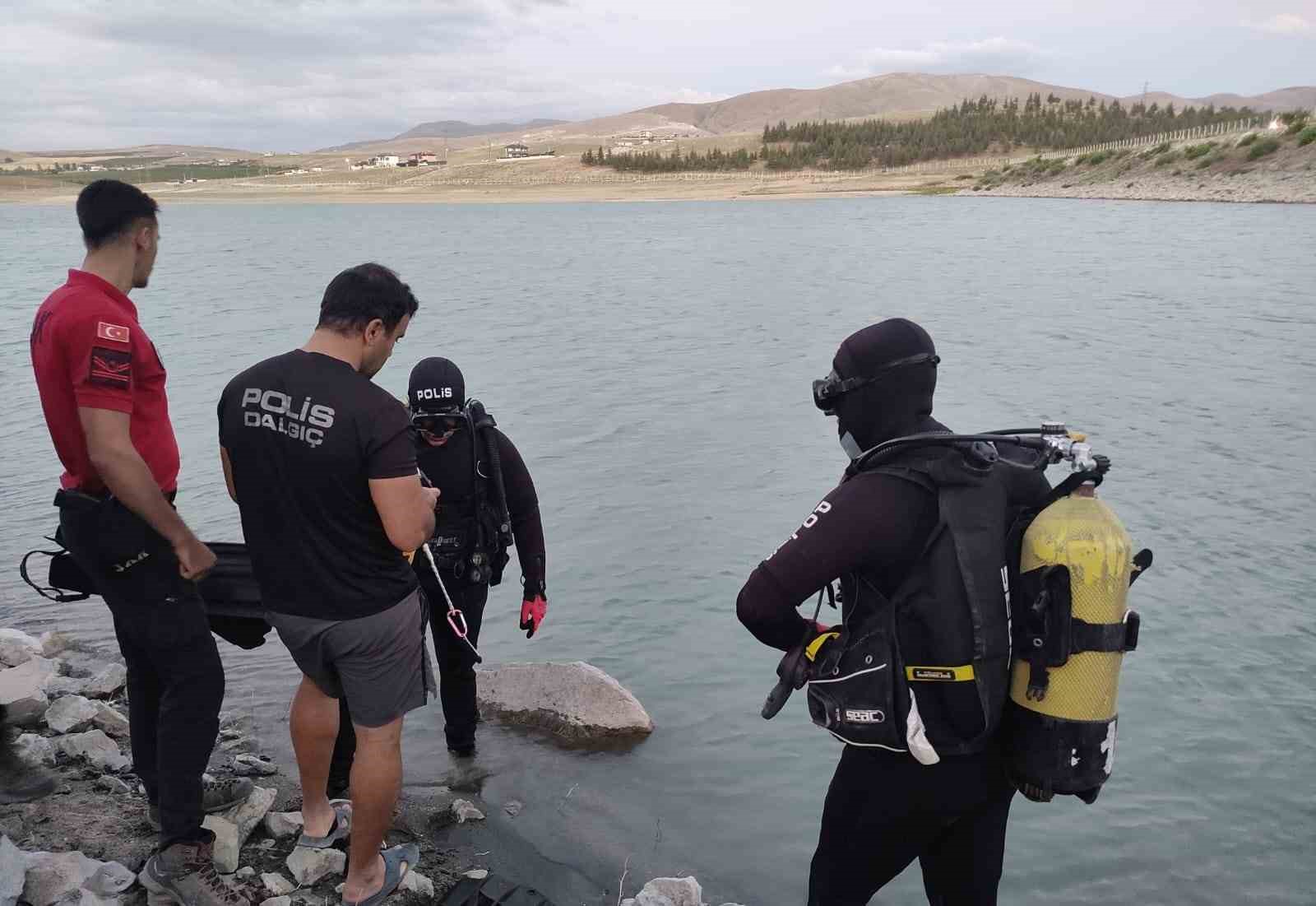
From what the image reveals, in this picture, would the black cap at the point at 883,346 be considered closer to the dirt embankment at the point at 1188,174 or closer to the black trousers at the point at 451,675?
the black trousers at the point at 451,675

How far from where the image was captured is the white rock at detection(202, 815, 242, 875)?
412 centimetres

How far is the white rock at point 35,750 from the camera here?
5.06 metres

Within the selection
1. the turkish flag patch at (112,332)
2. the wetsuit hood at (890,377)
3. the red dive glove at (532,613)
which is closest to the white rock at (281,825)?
the red dive glove at (532,613)

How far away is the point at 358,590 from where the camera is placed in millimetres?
3594

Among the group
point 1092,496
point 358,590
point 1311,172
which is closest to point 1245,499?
point 1092,496

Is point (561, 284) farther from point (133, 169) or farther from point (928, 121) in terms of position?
point (133, 169)

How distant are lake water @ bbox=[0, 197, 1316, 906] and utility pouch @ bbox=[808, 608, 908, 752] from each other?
89.8 inches

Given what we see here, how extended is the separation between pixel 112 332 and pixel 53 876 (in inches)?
76.4

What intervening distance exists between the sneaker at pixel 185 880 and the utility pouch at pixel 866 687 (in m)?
2.38

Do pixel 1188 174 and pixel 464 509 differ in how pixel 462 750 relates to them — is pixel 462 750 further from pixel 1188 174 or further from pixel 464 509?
pixel 1188 174

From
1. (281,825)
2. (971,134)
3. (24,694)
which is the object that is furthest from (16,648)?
(971,134)

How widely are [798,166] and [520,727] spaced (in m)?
116

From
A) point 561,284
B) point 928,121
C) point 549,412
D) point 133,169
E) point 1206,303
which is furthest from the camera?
point 133,169

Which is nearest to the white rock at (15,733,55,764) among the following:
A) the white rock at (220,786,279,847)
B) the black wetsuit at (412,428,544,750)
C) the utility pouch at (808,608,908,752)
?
the white rock at (220,786,279,847)
